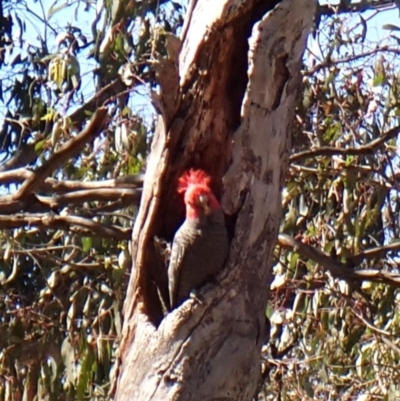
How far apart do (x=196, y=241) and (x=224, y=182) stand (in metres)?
0.24

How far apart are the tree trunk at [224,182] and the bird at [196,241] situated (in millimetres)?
36

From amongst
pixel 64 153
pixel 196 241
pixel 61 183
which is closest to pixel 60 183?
pixel 61 183

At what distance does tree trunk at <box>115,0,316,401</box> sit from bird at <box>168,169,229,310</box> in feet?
0.12

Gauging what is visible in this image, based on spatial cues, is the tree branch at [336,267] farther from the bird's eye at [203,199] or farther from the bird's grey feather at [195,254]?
the bird's eye at [203,199]

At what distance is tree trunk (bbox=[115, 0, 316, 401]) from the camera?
273cm

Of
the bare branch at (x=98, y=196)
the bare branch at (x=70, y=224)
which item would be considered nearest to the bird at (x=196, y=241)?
the bare branch at (x=98, y=196)

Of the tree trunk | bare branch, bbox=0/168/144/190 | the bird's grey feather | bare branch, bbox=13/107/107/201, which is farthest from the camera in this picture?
bare branch, bbox=0/168/144/190

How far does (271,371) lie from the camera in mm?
5000

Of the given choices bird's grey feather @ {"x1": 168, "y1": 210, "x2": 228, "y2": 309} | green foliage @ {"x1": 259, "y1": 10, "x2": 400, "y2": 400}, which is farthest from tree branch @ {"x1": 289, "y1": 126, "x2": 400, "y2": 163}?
bird's grey feather @ {"x1": 168, "y1": 210, "x2": 228, "y2": 309}

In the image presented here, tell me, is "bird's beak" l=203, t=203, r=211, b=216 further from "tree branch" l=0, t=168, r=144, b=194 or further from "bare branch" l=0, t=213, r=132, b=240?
"bare branch" l=0, t=213, r=132, b=240

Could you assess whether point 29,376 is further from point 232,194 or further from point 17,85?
point 232,194

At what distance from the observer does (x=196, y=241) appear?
3070 mm

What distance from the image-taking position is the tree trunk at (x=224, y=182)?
2.73 m

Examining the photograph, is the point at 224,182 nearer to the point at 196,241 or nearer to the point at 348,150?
the point at 196,241
